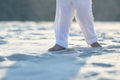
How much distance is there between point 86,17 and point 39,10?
28.5 metres

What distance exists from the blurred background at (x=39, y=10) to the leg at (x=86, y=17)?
1023 inches

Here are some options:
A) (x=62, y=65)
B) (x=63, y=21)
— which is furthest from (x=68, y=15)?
(x=62, y=65)

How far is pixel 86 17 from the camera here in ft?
15.9

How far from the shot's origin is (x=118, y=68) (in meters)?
3.58

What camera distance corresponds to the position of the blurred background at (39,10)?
105 feet

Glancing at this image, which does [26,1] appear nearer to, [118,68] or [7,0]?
[7,0]

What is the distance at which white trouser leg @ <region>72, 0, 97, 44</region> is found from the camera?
187 inches

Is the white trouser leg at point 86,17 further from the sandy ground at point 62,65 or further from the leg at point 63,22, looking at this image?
the sandy ground at point 62,65

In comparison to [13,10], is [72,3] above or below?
above

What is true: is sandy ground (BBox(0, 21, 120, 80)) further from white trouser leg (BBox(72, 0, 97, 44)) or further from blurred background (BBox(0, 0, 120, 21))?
blurred background (BBox(0, 0, 120, 21))

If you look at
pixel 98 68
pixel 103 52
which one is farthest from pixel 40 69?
pixel 103 52

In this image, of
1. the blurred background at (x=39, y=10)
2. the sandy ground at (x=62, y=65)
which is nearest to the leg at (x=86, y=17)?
the sandy ground at (x=62, y=65)

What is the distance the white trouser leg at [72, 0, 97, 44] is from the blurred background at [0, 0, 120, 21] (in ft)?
85.2

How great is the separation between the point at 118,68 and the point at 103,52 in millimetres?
996
